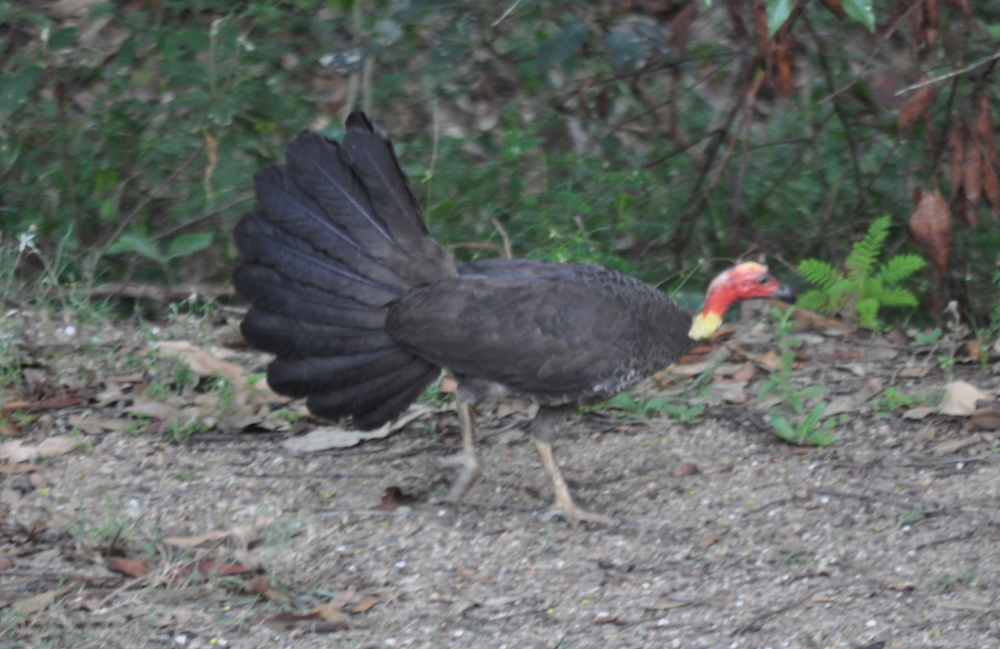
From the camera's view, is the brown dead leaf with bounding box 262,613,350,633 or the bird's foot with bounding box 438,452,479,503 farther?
the bird's foot with bounding box 438,452,479,503

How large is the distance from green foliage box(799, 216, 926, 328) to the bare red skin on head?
773mm

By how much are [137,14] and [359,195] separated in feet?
7.83

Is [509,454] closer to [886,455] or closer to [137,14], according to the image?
[886,455]

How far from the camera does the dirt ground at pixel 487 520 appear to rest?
320 cm

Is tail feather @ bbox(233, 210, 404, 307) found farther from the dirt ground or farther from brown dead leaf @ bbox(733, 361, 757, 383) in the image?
brown dead leaf @ bbox(733, 361, 757, 383)

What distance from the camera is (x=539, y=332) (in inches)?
157

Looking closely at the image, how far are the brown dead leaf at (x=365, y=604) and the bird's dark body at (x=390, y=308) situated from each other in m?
0.95

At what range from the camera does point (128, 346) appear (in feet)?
16.6

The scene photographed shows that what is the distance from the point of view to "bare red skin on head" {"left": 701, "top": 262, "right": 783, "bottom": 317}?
4.45 metres

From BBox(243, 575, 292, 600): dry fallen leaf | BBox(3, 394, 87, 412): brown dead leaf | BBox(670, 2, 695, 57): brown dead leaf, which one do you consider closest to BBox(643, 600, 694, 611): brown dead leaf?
BBox(243, 575, 292, 600): dry fallen leaf

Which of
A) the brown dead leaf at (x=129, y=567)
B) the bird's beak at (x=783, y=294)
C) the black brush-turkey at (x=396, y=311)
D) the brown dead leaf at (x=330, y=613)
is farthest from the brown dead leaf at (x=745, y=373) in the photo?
the brown dead leaf at (x=129, y=567)

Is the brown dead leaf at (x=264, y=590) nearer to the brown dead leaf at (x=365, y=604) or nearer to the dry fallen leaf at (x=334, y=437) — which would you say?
the brown dead leaf at (x=365, y=604)

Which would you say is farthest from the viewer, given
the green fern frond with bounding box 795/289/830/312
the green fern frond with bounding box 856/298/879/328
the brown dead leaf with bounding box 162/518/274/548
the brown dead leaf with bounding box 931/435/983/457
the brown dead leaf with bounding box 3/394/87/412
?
the green fern frond with bounding box 795/289/830/312

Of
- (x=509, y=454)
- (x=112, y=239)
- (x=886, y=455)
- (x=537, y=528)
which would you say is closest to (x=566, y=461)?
(x=509, y=454)
